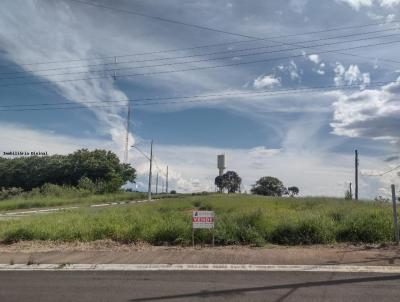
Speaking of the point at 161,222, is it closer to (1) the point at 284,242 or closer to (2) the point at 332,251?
(1) the point at 284,242

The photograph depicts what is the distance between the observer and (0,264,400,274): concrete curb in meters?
10.3

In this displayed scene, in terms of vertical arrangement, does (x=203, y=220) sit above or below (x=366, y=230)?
above

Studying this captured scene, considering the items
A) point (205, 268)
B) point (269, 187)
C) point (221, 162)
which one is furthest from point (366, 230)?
point (269, 187)

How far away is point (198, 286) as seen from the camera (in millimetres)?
8906

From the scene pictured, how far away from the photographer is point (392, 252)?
12.1 m

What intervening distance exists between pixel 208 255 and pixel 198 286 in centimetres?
319

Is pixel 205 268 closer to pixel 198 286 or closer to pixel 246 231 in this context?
pixel 198 286

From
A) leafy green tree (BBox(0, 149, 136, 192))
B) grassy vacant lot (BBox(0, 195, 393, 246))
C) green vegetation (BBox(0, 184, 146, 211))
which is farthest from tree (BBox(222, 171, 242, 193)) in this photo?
grassy vacant lot (BBox(0, 195, 393, 246))

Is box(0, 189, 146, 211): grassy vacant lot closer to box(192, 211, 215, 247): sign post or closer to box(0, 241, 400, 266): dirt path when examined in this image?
box(0, 241, 400, 266): dirt path

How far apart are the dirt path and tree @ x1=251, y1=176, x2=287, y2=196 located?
345 ft

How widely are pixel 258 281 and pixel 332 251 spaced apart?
3.97 meters

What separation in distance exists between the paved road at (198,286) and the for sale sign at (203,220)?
343 centimetres

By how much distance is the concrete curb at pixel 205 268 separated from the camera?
33.7 ft

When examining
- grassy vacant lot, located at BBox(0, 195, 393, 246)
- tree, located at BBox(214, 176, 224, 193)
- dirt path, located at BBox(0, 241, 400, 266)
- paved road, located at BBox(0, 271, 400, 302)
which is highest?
tree, located at BBox(214, 176, 224, 193)
